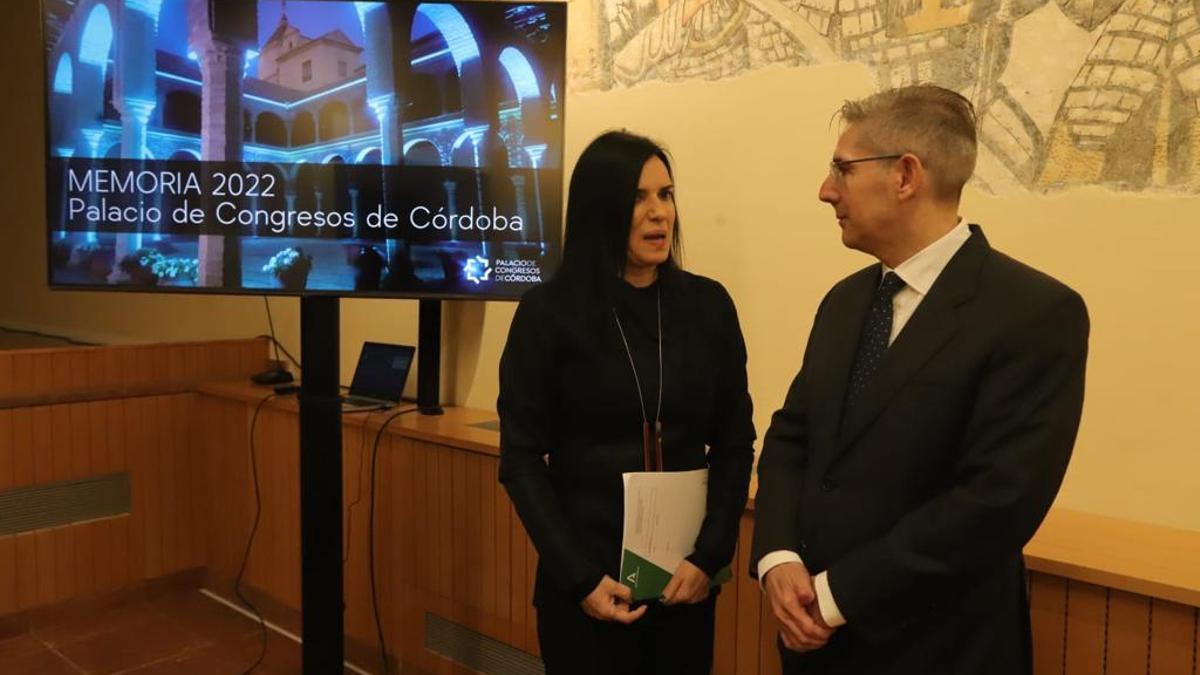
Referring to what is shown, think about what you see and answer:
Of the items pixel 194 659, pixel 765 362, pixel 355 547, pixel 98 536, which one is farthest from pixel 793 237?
pixel 98 536

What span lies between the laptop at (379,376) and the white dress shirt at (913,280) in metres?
2.13

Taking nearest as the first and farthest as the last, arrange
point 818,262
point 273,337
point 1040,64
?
point 1040,64 < point 818,262 < point 273,337

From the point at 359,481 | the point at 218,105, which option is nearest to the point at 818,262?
the point at 218,105

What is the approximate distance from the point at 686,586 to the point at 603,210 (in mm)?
652

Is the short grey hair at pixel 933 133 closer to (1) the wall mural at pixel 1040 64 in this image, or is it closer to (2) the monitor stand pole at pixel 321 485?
(1) the wall mural at pixel 1040 64

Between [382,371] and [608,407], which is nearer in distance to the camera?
[608,407]

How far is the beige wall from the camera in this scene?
5.59 feet

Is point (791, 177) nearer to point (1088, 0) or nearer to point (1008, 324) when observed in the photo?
point (1088, 0)

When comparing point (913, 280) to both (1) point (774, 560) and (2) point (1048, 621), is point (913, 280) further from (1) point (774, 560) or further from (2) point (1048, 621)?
(2) point (1048, 621)

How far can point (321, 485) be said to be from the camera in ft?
7.70

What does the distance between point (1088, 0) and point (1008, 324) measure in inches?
37.7

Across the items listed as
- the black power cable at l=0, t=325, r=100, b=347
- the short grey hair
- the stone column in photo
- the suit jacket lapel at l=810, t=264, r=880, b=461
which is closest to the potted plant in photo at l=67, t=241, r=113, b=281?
the stone column in photo

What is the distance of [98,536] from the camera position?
133 inches

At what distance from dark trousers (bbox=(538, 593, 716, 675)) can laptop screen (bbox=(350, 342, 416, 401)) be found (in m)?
1.71
